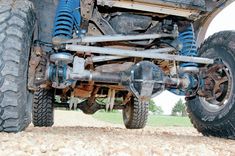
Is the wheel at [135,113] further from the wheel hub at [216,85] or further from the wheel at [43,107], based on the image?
the wheel hub at [216,85]

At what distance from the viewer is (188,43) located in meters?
4.28

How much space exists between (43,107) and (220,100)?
2.76 meters

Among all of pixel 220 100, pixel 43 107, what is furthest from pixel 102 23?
pixel 43 107

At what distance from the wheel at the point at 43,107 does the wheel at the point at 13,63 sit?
6.35 ft

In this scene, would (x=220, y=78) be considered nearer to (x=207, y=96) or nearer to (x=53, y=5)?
(x=207, y=96)

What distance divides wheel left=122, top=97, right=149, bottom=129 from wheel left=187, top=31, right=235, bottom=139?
1832 mm

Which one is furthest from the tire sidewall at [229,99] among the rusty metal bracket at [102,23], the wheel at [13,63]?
the wheel at [13,63]

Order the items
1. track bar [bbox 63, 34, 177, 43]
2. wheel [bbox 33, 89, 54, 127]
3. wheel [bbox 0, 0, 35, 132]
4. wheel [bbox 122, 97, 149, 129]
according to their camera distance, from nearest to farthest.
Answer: wheel [bbox 0, 0, 35, 132]
track bar [bbox 63, 34, 177, 43]
wheel [bbox 33, 89, 54, 127]
wheel [bbox 122, 97, 149, 129]

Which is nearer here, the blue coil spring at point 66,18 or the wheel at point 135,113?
the blue coil spring at point 66,18

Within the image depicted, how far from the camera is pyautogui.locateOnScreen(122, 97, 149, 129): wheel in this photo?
255 inches

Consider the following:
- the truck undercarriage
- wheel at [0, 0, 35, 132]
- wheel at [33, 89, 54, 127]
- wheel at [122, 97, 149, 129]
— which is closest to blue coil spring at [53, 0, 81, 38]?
the truck undercarriage

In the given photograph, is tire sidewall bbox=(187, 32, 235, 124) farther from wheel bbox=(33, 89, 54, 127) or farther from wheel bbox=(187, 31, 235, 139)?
wheel bbox=(33, 89, 54, 127)

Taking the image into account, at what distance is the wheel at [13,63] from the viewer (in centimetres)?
329

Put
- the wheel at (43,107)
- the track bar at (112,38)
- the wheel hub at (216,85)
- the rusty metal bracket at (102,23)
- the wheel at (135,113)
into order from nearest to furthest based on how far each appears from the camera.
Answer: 1. the track bar at (112,38)
2. the rusty metal bracket at (102,23)
3. the wheel hub at (216,85)
4. the wheel at (43,107)
5. the wheel at (135,113)
